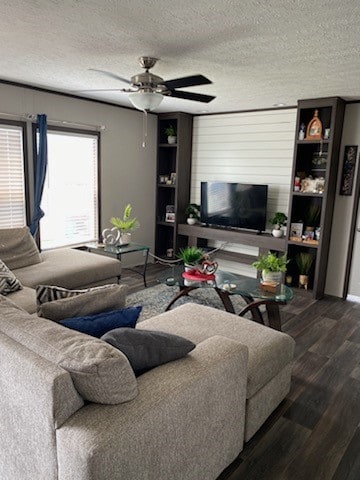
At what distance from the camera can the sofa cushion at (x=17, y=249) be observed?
3695mm

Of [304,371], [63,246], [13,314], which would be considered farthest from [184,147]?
[13,314]

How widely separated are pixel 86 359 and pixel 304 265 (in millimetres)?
3878

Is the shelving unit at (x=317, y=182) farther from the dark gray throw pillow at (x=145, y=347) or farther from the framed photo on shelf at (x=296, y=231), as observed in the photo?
the dark gray throw pillow at (x=145, y=347)

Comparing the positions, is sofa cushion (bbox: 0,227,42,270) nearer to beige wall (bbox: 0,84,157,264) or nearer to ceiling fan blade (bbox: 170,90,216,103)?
beige wall (bbox: 0,84,157,264)

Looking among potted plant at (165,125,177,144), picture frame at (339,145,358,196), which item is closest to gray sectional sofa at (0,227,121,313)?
potted plant at (165,125,177,144)

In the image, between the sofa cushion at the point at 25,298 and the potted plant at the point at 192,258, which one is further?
the potted plant at the point at 192,258

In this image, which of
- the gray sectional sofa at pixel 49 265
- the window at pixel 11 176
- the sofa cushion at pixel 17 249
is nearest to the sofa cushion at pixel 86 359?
the gray sectional sofa at pixel 49 265

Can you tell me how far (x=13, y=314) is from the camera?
5.64 feet

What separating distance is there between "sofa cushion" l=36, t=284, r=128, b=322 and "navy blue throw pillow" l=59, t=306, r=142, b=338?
60 mm

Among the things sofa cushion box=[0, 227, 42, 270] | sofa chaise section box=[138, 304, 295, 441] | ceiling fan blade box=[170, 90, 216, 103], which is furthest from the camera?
sofa cushion box=[0, 227, 42, 270]

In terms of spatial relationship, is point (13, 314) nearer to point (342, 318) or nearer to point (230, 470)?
point (230, 470)

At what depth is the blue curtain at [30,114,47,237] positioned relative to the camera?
4258mm

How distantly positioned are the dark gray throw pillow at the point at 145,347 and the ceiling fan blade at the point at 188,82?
5.91ft

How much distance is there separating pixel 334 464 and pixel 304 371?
3.07 ft
